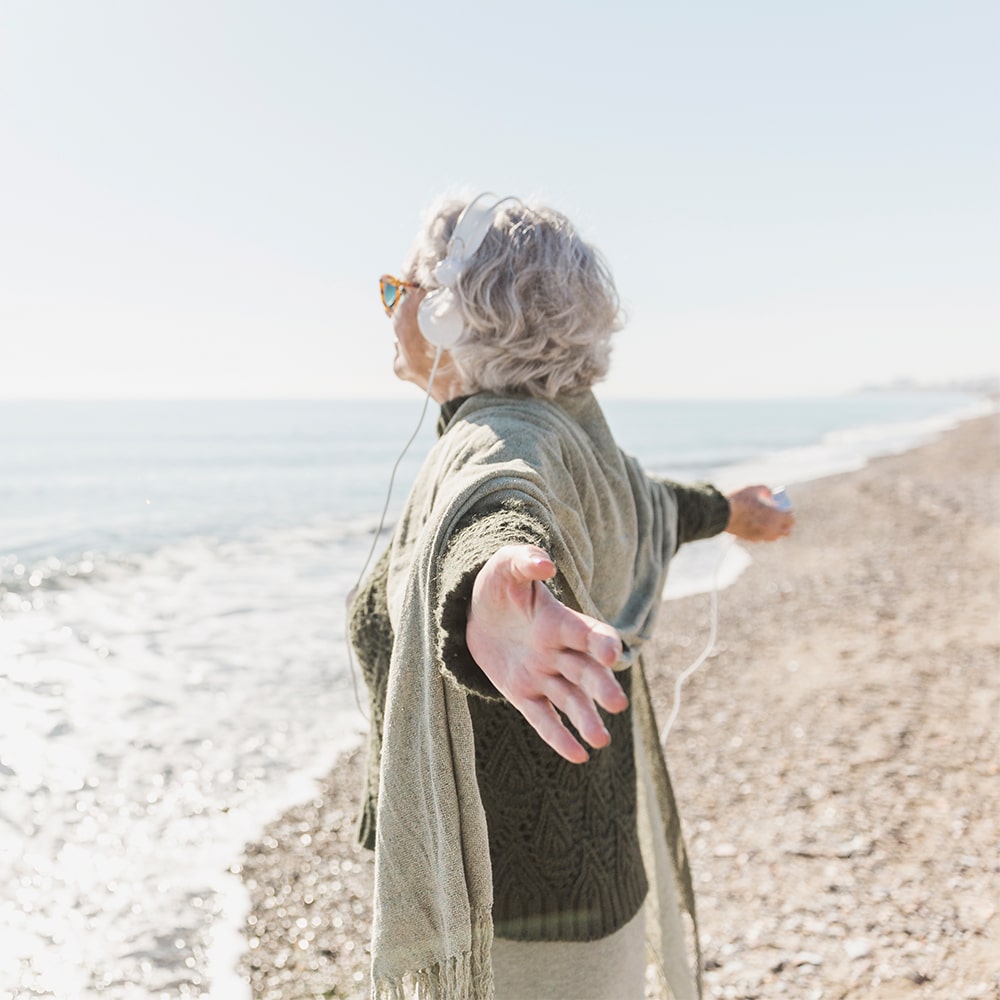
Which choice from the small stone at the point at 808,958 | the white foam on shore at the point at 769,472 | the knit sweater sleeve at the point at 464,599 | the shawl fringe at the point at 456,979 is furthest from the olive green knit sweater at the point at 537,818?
the small stone at the point at 808,958

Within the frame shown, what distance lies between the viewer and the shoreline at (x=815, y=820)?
324cm

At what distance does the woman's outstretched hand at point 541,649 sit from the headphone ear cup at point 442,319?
0.73 m

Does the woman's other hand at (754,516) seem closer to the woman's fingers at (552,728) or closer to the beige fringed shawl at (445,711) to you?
the beige fringed shawl at (445,711)

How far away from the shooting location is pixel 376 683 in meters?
1.75

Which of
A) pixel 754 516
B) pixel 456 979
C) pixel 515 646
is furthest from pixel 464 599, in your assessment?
pixel 754 516

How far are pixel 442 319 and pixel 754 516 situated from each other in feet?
4.04

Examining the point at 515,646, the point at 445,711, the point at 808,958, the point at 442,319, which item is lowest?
the point at 808,958

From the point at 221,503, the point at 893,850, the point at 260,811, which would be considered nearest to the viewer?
the point at 893,850

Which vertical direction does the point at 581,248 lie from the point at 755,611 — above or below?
above

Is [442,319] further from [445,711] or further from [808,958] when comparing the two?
[808,958]

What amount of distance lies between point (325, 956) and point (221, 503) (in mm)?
16624

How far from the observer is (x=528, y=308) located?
1.57m

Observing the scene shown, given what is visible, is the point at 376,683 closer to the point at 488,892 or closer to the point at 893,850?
the point at 488,892

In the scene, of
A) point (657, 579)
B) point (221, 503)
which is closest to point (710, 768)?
point (657, 579)
